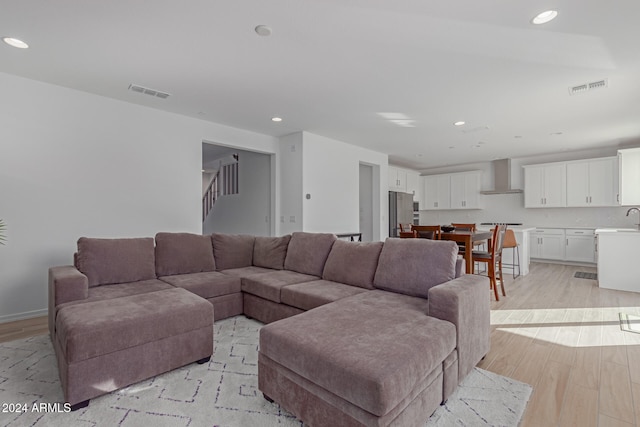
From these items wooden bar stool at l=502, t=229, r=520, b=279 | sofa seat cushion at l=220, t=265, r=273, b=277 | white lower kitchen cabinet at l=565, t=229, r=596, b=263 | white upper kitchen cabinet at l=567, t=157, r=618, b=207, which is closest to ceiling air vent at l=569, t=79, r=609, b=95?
wooden bar stool at l=502, t=229, r=520, b=279

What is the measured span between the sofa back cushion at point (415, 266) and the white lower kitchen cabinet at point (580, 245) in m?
6.20

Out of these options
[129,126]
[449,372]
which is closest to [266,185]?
[129,126]

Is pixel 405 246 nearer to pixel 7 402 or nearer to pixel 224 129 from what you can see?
pixel 7 402

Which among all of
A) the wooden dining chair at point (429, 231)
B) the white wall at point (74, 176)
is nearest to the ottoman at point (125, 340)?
the white wall at point (74, 176)

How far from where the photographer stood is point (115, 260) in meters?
2.87

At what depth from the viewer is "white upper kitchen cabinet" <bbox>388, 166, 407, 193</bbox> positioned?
805cm

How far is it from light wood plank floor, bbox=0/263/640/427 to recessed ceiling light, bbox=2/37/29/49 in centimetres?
264

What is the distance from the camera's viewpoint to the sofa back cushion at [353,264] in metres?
2.76

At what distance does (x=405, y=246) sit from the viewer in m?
2.59

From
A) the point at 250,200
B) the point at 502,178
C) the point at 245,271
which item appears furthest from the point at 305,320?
the point at 502,178

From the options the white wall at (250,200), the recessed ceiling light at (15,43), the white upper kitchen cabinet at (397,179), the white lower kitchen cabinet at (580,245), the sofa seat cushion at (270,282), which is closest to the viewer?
the recessed ceiling light at (15,43)

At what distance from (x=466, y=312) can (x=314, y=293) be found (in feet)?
3.93

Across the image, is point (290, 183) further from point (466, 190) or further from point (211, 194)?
point (466, 190)

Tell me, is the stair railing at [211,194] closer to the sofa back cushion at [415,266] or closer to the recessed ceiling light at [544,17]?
the sofa back cushion at [415,266]
